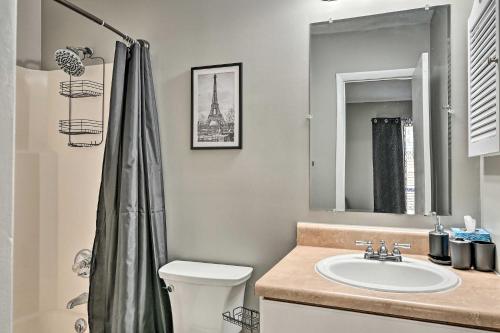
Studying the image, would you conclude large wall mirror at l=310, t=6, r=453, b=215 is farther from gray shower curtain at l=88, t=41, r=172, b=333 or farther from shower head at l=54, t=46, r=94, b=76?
shower head at l=54, t=46, r=94, b=76

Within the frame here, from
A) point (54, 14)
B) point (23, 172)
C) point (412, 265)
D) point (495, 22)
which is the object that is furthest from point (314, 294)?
point (54, 14)

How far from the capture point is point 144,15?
7.04 ft

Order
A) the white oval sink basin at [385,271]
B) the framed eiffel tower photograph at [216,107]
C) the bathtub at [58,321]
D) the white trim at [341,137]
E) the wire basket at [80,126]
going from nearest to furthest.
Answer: the white oval sink basin at [385,271] → the white trim at [341,137] → the framed eiffel tower photograph at [216,107] → the bathtub at [58,321] → the wire basket at [80,126]

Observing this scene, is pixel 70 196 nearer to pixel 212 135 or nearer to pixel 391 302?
pixel 212 135

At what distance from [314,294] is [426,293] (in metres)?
0.35

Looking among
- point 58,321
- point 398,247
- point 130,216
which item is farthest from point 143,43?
point 58,321

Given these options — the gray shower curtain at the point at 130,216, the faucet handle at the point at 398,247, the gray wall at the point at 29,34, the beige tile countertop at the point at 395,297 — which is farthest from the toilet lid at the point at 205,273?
the gray wall at the point at 29,34

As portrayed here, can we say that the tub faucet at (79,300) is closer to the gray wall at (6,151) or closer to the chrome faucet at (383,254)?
the chrome faucet at (383,254)

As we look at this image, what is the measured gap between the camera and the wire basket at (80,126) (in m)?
2.27

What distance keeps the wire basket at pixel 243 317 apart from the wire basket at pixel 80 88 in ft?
5.27

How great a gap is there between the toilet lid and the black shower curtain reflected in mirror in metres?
0.75

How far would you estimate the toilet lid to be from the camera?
1661mm

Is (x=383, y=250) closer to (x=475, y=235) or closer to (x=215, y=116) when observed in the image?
(x=475, y=235)

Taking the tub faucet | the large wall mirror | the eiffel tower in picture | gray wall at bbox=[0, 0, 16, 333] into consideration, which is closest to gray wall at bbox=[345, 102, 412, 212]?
the large wall mirror
